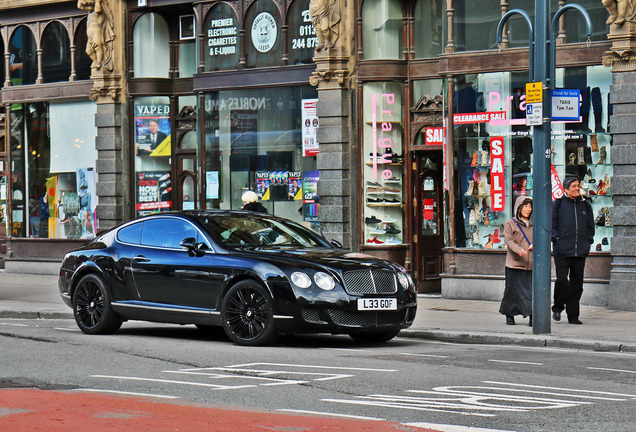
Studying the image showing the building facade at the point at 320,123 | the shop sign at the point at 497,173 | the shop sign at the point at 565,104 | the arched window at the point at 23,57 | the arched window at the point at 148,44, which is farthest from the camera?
the arched window at the point at 23,57

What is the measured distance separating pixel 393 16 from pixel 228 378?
11.8 metres

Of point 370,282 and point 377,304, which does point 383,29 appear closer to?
point 370,282

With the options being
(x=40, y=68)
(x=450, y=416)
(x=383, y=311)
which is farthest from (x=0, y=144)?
(x=450, y=416)

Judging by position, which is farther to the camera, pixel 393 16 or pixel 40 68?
pixel 40 68

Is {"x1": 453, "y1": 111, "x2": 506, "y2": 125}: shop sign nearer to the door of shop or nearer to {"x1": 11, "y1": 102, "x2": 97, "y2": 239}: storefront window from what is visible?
the door of shop

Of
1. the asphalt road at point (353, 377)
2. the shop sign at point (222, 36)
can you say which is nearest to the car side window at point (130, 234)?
the asphalt road at point (353, 377)

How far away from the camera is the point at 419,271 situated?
20.8 m

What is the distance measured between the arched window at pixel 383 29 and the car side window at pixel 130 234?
7586 millimetres

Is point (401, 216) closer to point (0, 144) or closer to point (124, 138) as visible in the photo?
point (124, 138)

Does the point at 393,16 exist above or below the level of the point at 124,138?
above

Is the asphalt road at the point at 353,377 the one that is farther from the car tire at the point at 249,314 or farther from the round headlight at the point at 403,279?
the round headlight at the point at 403,279

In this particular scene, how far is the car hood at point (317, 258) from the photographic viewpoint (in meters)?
12.8

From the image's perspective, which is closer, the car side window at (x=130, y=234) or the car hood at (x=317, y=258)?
the car hood at (x=317, y=258)

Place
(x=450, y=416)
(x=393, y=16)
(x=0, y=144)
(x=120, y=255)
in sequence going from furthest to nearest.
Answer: (x=0, y=144), (x=393, y=16), (x=120, y=255), (x=450, y=416)
